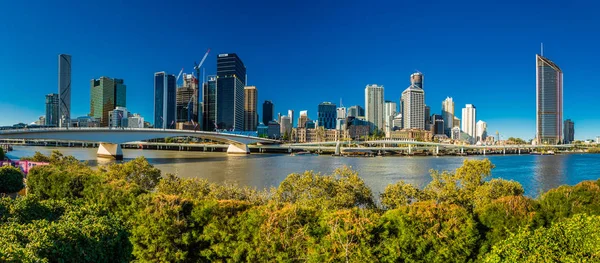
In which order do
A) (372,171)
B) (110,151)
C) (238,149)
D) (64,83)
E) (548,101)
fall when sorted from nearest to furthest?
(372,171) → (110,151) → (238,149) → (64,83) → (548,101)

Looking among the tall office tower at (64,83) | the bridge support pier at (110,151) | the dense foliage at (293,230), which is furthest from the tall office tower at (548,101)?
the tall office tower at (64,83)

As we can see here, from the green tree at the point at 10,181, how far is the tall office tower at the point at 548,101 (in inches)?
8474

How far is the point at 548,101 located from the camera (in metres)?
192

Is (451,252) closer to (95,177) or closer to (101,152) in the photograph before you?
(95,177)

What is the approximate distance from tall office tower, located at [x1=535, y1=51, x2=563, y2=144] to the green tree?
706ft

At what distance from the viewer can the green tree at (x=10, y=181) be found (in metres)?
23.6

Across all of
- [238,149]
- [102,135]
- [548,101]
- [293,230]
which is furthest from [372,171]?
[548,101]

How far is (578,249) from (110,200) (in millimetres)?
15610

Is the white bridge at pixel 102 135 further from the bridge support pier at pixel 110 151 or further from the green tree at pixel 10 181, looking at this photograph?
the green tree at pixel 10 181

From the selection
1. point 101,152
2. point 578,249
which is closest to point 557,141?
point 101,152

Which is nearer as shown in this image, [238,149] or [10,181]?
[10,181]

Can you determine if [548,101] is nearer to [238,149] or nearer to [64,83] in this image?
[238,149]

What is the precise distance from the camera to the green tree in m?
23.6

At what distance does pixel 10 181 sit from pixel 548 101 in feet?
739
